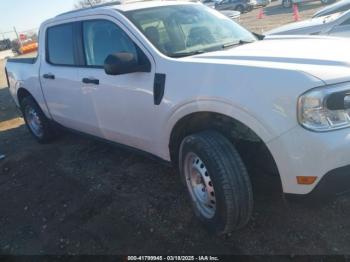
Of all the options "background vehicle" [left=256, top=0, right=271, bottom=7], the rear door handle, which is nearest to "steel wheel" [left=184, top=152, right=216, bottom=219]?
the rear door handle

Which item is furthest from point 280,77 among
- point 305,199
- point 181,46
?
point 181,46

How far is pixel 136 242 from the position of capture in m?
3.28

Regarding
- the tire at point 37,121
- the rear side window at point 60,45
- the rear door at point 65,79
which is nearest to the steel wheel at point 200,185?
the rear door at point 65,79

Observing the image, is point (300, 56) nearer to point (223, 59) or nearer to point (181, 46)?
point (223, 59)

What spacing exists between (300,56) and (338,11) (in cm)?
601

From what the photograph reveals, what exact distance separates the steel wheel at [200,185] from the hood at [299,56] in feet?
2.72

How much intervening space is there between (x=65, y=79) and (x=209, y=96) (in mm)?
2414

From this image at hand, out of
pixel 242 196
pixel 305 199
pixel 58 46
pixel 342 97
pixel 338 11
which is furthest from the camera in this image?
pixel 338 11

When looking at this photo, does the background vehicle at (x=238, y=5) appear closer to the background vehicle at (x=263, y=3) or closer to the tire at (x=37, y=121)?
the background vehicle at (x=263, y=3)

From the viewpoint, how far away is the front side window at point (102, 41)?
3.72 m

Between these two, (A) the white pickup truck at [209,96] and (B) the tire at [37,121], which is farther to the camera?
(B) the tire at [37,121]

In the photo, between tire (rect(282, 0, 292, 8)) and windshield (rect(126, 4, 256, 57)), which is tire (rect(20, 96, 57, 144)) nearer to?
windshield (rect(126, 4, 256, 57))

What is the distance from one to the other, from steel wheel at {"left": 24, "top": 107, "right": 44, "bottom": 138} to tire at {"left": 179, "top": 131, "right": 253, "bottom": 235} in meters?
3.69

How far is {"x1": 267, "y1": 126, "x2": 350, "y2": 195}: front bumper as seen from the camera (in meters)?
2.36
